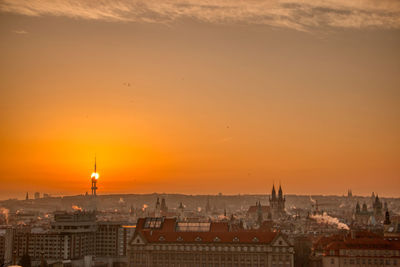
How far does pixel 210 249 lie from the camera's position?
75.4 m

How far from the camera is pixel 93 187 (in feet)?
534

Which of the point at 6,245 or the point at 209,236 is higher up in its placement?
the point at 209,236

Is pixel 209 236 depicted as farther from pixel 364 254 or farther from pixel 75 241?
pixel 75 241

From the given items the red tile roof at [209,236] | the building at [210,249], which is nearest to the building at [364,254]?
the building at [210,249]

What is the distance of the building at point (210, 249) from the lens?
74438mm

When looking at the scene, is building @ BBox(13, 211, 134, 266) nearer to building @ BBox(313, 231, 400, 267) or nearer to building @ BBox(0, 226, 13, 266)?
building @ BBox(0, 226, 13, 266)

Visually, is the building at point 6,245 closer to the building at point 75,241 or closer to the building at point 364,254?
the building at point 75,241

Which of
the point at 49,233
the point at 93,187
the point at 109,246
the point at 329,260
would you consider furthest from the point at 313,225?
the point at 329,260

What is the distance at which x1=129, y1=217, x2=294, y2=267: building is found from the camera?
74.4 m

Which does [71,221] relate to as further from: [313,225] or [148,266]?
[313,225]

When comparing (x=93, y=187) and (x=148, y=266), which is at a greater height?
(x=93, y=187)

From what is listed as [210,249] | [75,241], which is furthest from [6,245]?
[210,249]

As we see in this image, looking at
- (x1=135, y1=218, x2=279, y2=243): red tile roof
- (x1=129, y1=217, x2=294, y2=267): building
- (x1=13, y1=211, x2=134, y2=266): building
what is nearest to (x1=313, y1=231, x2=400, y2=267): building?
(x1=129, y1=217, x2=294, y2=267): building

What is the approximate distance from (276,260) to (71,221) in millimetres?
55203
